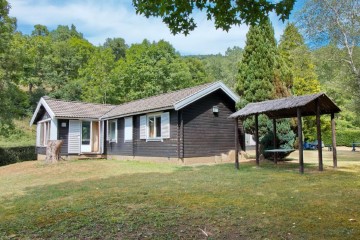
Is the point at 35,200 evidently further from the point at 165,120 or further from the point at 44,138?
the point at 44,138

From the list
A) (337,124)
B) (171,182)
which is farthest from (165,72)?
(171,182)

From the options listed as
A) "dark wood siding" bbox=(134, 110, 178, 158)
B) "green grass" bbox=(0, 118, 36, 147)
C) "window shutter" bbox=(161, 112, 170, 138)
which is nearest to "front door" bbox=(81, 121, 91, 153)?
"dark wood siding" bbox=(134, 110, 178, 158)

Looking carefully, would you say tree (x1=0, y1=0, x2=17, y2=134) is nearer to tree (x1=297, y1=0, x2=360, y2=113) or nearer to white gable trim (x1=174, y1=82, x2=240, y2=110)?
white gable trim (x1=174, y1=82, x2=240, y2=110)

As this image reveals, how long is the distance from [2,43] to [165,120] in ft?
47.0

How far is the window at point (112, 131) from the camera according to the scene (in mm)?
21023

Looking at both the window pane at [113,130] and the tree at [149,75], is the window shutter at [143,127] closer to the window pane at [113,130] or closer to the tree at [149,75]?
the window pane at [113,130]

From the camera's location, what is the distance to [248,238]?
13.3 ft

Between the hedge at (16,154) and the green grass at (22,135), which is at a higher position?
the green grass at (22,135)

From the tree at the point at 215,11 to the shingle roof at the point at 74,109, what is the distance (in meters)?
15.9

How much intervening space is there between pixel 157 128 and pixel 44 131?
10.4 metres

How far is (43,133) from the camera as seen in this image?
23031 mm

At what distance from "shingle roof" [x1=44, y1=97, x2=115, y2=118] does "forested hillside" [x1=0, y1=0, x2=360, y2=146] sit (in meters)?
3.82

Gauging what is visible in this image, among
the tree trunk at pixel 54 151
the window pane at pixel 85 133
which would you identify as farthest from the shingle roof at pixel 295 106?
the window pane at pixel 85 133

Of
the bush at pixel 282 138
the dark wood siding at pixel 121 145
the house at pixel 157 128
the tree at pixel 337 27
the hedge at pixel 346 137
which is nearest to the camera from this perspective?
the bush at pixel 282 138
